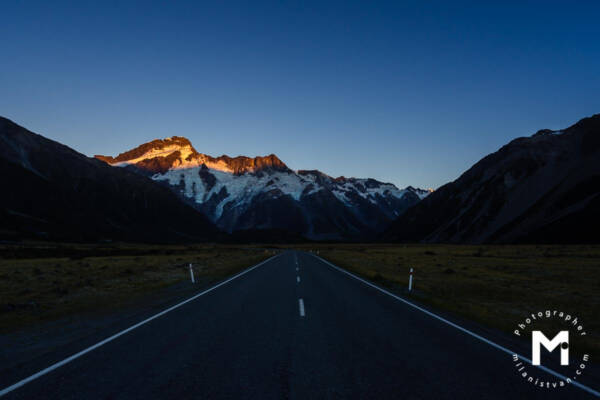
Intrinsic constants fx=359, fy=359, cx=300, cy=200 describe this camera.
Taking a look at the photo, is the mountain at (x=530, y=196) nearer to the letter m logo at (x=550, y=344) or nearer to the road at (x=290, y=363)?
the letter m logo at (x=550, y=344)

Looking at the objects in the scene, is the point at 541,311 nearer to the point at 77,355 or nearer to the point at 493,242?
the point at 77,355

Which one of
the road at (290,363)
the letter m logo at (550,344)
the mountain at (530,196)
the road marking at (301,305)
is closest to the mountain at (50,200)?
the road marking at (301,305)

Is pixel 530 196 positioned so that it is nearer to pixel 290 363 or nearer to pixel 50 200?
pixel 290 363

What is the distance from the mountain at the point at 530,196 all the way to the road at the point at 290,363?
338ft

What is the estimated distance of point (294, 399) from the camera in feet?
16.6

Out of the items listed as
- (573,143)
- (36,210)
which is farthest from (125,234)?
(573,143)

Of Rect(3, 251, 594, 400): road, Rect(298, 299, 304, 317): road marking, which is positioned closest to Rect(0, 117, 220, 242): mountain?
Rect(298, 299, 304, 317): road marking

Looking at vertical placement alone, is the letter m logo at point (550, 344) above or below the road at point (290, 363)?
below

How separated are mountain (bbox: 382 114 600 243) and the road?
10310cm

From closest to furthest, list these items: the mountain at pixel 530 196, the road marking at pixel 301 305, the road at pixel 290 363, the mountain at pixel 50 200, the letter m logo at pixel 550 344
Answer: the road at pixel 290 363 < the letter m logo at pixel 550 344 < the road marking at pixel 301 305 < the mountain at pixel 530 196 < the mountain at pixel 50 200

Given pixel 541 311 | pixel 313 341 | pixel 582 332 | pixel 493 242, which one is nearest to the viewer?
pixel 313 341

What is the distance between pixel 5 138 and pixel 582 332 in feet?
714

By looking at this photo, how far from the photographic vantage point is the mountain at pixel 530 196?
9856 centimetres

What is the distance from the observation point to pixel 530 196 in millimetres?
128375
